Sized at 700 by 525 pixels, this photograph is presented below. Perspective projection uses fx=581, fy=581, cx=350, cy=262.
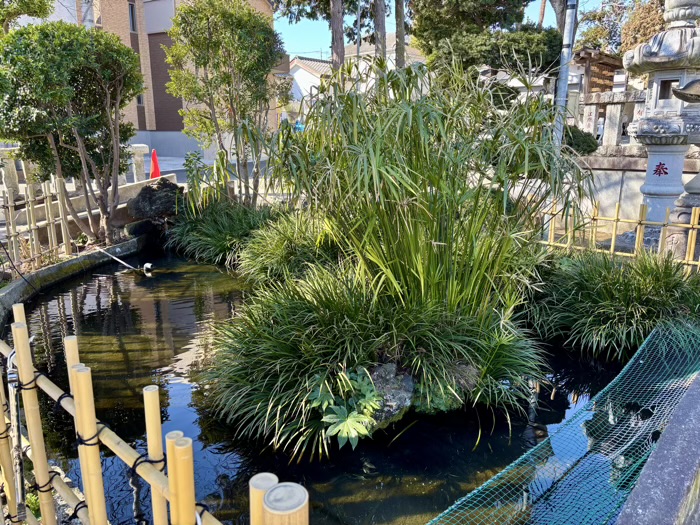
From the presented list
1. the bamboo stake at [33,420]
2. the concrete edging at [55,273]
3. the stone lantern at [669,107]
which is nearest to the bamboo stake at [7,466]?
the bamboo stake at [33,420]

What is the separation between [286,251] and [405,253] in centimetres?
336

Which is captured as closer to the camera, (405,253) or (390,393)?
(390,393)

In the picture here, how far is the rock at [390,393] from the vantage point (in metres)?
3.79

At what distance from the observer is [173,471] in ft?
4.66

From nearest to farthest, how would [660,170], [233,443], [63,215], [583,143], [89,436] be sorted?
[89,436] < [233,443] < [660,170] < [63,215] < [583,143]

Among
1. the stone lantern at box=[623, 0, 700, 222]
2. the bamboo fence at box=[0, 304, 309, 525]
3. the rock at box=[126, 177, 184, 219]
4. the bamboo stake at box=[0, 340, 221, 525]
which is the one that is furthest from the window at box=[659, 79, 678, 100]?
the bamboo stake at box=[0, 340, 221, 525]

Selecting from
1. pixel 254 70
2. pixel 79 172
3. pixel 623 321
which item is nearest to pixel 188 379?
pixel 623 321

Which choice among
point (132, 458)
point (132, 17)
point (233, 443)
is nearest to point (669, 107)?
point (233, 443)

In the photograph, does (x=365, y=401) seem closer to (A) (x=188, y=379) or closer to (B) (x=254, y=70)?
(A) (x=188, y=379)

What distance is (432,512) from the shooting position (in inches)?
123

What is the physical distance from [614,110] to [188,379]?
9704mm

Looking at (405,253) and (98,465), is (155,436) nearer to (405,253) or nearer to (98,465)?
(98,465)

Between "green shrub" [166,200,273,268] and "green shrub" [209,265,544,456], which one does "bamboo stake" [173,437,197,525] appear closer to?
"green shrub" [209,265,544,456]

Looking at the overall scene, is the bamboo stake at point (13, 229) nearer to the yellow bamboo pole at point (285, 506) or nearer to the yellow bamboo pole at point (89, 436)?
the yellow bamboo pole at point (89, 436)
